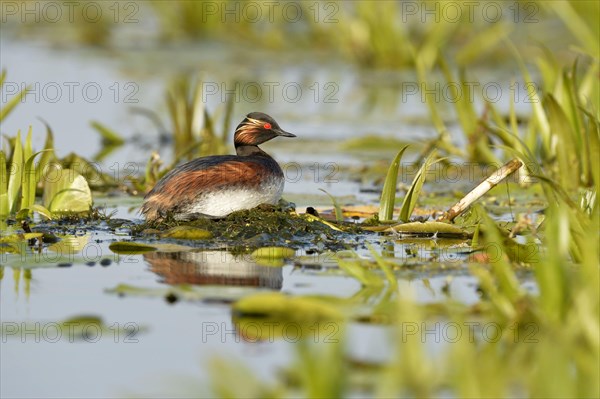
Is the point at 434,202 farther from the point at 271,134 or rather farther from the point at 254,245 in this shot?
the point at 254,245

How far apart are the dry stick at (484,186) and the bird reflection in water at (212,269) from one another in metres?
1.43

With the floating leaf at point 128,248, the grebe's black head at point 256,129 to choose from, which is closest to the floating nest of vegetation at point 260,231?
the floating leaf at point 128,248

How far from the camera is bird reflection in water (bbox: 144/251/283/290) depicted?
621 cm

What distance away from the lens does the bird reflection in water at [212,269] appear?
621cm

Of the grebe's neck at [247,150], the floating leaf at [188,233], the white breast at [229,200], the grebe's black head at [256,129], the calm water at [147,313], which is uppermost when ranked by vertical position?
the grebe's black head at [256,129]

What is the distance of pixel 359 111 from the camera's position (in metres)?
14.9

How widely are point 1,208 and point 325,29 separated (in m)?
12.3

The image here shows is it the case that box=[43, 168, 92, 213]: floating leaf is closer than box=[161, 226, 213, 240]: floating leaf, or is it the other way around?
box=[161, 226, 213, 240]: floating leaf

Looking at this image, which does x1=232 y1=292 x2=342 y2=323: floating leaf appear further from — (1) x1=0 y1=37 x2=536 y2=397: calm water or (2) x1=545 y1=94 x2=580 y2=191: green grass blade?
(2) x1=545 y1=94 x2=580 y2=191: green grass blade

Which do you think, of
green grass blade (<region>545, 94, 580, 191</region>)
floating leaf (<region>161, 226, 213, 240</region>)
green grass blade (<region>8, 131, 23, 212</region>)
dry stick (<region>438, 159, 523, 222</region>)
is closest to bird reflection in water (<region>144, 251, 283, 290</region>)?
floating leaf (<region>161, 226, 213, 240</region>)

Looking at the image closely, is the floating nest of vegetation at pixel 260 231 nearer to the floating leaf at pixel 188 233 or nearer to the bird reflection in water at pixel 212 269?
the floating leaf at pixel 188 233

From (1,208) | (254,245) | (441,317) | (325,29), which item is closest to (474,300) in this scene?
(441,317)

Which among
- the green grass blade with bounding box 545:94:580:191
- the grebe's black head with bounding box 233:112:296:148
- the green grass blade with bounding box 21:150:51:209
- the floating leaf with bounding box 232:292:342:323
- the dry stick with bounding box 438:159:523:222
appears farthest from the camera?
the green grass blade with bounding box 545:94:580:191

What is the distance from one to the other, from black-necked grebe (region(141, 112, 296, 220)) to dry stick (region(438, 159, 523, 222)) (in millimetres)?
1182
